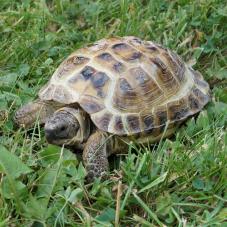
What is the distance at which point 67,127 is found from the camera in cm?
341

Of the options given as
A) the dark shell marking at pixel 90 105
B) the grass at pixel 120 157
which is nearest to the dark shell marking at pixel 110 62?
the dark shell marking at pixel 90 105

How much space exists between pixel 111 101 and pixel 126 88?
13 cm

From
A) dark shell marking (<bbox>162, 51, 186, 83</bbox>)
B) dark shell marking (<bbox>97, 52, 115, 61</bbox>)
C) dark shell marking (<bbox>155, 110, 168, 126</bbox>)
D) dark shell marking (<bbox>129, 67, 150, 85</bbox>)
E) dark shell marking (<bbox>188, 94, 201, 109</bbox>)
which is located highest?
dark shell marking (<bbox>97, 52, 115, 61</bbox>)

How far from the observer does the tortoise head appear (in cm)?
334

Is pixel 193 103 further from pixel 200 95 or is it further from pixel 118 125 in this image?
pixel 118 125

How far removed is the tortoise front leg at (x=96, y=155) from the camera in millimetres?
3275

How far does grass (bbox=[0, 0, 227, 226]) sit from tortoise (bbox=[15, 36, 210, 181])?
97mm

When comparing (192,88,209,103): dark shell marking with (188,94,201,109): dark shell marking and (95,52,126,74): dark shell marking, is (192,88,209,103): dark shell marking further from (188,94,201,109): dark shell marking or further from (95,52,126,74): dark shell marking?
(95,52,126,74): dark shell marking

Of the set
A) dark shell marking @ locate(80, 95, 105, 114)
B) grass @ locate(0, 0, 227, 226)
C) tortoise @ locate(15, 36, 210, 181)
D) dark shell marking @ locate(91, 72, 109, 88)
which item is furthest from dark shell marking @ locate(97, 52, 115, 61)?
grass @ locate(0, 0, 227, 226)

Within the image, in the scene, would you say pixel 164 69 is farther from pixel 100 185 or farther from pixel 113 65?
pixel 100 185

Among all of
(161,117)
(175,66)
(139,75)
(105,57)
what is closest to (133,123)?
(161,117)

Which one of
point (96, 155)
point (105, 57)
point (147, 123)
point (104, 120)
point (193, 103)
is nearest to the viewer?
point (96, 155)

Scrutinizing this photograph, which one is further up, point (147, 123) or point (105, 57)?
point (105, 57)

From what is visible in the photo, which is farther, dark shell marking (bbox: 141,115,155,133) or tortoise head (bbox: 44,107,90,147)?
dark shell marking (bbox: 141,115,155,133)
